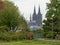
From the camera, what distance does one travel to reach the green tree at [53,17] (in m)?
52.5

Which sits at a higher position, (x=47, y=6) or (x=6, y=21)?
(x=47, y=6)

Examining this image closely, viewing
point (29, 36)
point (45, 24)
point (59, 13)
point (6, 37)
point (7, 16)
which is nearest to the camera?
point (6, 37)

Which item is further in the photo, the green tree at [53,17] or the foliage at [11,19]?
the foliage at [11,19]

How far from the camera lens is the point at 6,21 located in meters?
58.4

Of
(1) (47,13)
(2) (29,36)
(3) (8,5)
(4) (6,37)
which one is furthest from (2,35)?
(3) (8,5)

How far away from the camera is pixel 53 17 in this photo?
5366 cm

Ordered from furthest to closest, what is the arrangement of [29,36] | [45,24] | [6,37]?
1. [45,24]
2. [29,36]
3. [6,37]

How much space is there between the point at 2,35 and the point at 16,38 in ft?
9.22

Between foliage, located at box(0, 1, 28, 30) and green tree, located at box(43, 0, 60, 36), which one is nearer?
green tree, located at box(43, 0, 60, 36)

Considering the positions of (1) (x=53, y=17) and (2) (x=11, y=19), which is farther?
(2) (x=11, y=19)

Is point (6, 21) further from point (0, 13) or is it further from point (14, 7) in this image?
point (14, 7)

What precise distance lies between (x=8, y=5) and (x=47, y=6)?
1426 centimetres

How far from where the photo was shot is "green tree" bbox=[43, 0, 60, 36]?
52450 mm

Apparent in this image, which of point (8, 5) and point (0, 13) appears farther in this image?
point (8, 5)
